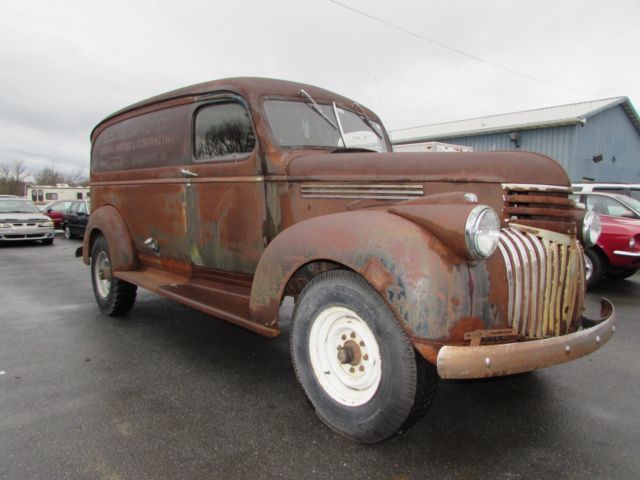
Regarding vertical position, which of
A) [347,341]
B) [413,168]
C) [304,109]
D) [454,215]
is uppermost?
[304,109]

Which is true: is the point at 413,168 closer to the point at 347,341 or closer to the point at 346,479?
the point at 347,341

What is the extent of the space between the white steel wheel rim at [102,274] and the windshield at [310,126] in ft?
8.94

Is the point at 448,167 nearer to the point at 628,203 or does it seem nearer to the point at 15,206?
the point at 628,203

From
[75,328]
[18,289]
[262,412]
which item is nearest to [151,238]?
[75,328]

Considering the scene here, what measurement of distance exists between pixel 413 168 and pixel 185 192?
2.13 m

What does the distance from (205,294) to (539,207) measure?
8.41 ft

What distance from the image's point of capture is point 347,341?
2541mm

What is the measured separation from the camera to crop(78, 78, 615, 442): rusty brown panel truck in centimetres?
221

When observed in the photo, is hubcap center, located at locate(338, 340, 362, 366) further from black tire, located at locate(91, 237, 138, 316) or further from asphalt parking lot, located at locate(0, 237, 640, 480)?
black tire, located at locate(91, 237, 138, 316)

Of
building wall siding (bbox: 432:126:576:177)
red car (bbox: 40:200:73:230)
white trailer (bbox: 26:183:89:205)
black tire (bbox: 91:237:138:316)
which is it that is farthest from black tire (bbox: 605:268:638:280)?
white trailer (bbox: 26:183:89:205)

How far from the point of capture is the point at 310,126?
3725 mm

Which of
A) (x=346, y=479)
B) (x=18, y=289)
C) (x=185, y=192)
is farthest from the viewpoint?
(x=18, y=289)

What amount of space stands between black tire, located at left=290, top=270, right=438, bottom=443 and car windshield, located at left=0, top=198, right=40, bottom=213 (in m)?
14.5

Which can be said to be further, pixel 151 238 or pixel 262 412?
pixel 151 238
